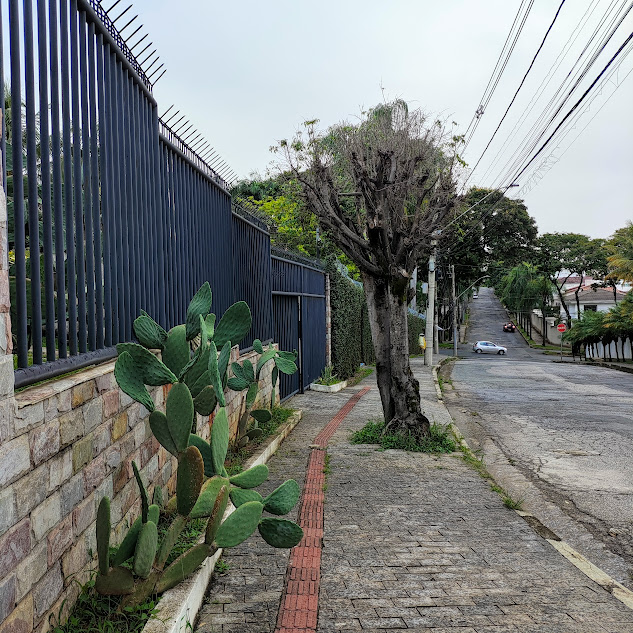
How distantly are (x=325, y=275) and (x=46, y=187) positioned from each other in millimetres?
13452

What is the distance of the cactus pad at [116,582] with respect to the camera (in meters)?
3.01

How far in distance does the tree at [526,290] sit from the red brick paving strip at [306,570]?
58.0 meters

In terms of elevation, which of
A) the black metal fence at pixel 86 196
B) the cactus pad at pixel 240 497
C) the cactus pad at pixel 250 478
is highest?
the black metal fence at pixel 86 196

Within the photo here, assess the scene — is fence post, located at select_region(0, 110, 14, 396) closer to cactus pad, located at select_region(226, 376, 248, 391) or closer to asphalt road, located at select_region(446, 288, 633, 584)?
cactus pad, located at select_region(226, 376, 248, 391)

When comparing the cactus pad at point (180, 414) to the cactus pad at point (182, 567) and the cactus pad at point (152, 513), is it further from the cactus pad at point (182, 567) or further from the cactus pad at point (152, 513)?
the cactus pad at point (182, 567)

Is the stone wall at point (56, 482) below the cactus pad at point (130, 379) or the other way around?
below

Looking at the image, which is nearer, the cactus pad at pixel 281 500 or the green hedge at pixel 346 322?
the cactus pad at pixel 281 500

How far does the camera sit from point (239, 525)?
3320mm

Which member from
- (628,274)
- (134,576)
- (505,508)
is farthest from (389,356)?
(628,274)

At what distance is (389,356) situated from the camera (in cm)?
907

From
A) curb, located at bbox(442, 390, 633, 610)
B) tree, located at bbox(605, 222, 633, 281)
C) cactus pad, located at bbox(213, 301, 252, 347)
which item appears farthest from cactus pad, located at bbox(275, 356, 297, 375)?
tree, located at bbox(605, 222, 633, 281)

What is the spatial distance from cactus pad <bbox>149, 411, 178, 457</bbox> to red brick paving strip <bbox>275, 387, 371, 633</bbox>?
103cm

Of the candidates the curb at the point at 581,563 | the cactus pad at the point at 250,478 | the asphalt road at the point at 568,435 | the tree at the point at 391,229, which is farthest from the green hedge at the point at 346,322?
the cactus pad at the point at 250,478

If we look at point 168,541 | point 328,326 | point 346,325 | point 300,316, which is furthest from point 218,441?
point 346,325
